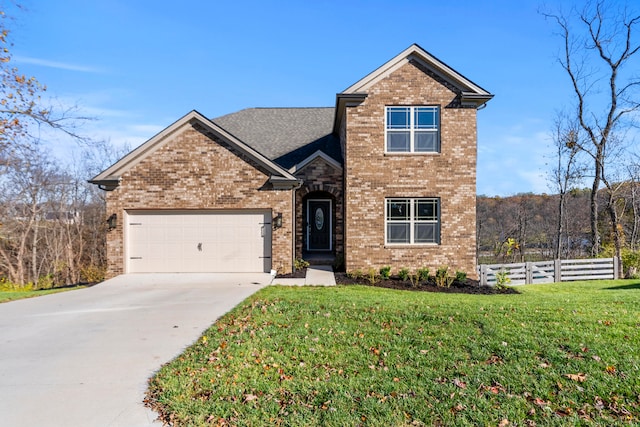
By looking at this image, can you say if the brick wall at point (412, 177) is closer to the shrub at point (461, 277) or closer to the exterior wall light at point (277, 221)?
the shrub at point (461, 277)

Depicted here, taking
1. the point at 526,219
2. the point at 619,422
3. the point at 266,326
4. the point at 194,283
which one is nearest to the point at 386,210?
the point at 194,283

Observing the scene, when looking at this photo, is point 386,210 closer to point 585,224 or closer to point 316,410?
point 316,410

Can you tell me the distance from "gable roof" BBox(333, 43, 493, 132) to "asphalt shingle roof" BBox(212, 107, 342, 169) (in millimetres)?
3099

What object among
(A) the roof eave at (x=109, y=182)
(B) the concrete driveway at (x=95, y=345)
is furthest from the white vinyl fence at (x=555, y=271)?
(A) the roof eave at (x=109, y=182)

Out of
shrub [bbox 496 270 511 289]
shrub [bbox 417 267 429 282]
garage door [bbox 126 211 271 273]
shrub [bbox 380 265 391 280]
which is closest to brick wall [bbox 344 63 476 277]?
shrub [bbox 380 265 391 280]

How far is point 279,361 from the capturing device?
17.6ft

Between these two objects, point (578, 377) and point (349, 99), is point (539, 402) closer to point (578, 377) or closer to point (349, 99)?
point (578, 377)

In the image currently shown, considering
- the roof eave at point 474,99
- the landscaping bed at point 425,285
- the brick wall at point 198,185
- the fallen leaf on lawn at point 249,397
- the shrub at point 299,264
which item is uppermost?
the roof eave at point 474,99

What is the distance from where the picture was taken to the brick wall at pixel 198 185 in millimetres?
13430

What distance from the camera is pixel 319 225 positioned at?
17.8 metres

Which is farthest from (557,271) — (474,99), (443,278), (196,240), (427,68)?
(196,240)

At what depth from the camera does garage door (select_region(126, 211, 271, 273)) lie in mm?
13594

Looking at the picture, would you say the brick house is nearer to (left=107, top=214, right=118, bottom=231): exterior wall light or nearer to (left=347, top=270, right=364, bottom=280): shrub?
(left=107, top=214, right=118, bottom=231): exterior wall light

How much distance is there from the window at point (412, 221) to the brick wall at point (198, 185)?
361 centimetres
